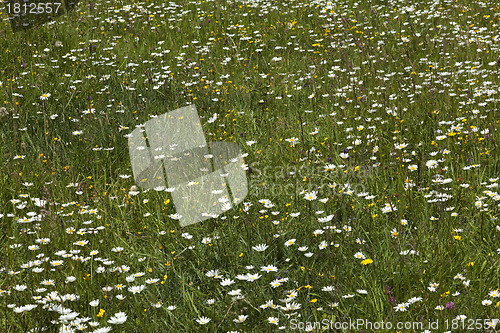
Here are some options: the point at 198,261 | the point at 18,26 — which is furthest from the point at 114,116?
the point at 18,26

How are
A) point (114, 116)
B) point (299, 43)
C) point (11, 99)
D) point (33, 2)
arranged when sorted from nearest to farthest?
point (114, 116) → point (11, 99) → point (299, 43) → point (33, 2)

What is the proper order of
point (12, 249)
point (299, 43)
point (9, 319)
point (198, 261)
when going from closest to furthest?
point (9, 319) → point (198, 261) → point (12, 249) → point (299, 43)

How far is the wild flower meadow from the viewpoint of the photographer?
8.28 ft

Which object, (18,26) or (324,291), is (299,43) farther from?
(324,291)

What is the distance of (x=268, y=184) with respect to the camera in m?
3.60

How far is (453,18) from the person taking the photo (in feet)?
23.2

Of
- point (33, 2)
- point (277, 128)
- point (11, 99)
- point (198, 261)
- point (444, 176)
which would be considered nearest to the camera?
point (198, 261)

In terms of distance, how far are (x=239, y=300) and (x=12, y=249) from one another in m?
1.53

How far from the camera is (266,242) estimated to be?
294 centimetres

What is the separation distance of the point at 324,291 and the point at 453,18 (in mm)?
5786

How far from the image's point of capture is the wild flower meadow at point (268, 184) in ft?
8.28

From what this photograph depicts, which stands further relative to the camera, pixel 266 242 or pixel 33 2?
pixel 33 2

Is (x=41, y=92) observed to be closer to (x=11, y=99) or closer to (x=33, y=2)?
(x=11, y=99)

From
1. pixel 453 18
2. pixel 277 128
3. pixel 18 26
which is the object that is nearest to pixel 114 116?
pixel 277 128
